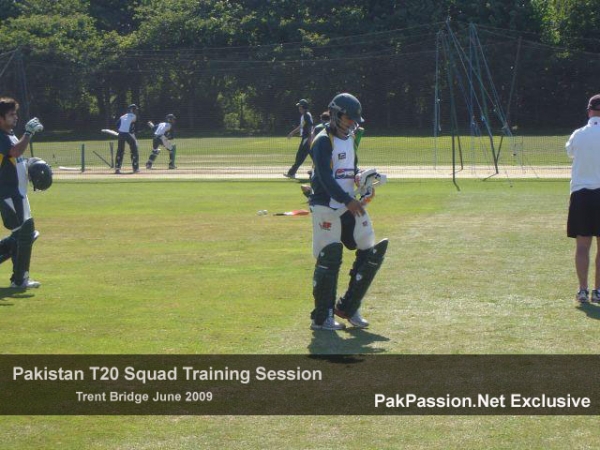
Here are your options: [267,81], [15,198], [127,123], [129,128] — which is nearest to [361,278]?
[15,198]

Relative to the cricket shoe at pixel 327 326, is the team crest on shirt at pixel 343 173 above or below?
above

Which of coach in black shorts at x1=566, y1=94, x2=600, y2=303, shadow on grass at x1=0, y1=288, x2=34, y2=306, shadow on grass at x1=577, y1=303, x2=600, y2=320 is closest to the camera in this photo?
shadow on grass at x1=577, y1=303, x2=600, y2=320

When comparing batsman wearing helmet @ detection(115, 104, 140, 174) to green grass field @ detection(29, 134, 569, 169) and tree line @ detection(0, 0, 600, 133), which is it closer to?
tree line @ detection(0, 0, 600, 133)

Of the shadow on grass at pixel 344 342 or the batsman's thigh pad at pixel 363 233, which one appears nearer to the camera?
the shadow on grass at pixel 344 342

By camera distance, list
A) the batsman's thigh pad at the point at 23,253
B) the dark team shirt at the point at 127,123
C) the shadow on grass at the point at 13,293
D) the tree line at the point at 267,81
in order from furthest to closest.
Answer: the tree line at the point at 267,81
the dark team shirt at the point at 127,123
the batsman's thigh pad at the point at 23,253
the shadow on grass at the point at 13,293

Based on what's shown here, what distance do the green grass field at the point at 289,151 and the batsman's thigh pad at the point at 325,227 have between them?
25272 millimetres

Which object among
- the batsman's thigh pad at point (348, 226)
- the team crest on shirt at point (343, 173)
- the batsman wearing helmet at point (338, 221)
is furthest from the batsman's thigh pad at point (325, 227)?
the team crest on shirt at point (343, 173)

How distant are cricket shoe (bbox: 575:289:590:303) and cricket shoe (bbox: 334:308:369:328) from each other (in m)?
2.16

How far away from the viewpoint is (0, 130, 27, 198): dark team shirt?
36.0 ft

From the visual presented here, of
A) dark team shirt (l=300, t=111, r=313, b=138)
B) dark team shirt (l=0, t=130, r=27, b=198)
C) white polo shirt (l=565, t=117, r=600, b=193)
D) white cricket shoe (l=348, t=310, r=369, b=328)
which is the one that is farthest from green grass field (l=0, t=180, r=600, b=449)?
dark team shirt (l=300, t=111, r=313, b=138)

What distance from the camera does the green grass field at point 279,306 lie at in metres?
6.19

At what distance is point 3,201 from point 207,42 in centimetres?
3653

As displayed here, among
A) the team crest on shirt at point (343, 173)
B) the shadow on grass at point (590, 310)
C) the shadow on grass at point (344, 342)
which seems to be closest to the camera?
the shadow on grass at point (344, 342)

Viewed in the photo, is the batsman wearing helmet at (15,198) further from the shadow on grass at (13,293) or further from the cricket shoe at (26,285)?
the shadow on grass at (13,293)
